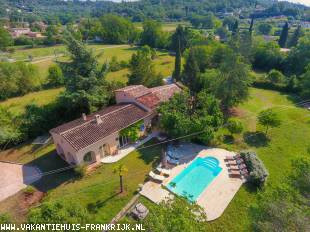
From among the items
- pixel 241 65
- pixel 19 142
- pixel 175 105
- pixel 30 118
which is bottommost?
pixel 19 142

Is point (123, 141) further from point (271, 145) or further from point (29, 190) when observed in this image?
point (271, 145)

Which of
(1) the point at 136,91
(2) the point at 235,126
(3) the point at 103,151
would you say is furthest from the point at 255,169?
(1) the point at 136,91

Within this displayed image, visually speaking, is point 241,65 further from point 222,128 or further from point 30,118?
point 30,118

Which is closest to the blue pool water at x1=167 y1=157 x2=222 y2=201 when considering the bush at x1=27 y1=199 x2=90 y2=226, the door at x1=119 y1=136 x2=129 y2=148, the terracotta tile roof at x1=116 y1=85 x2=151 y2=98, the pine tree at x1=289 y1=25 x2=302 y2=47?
the door at x1=119 y1=136 x2=129 y2=148

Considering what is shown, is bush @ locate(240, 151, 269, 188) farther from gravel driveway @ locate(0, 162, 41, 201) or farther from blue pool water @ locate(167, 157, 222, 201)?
gravel driveway @ locate(0, 162, 41, 201)

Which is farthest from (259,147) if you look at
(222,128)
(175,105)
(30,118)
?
(30,118)
